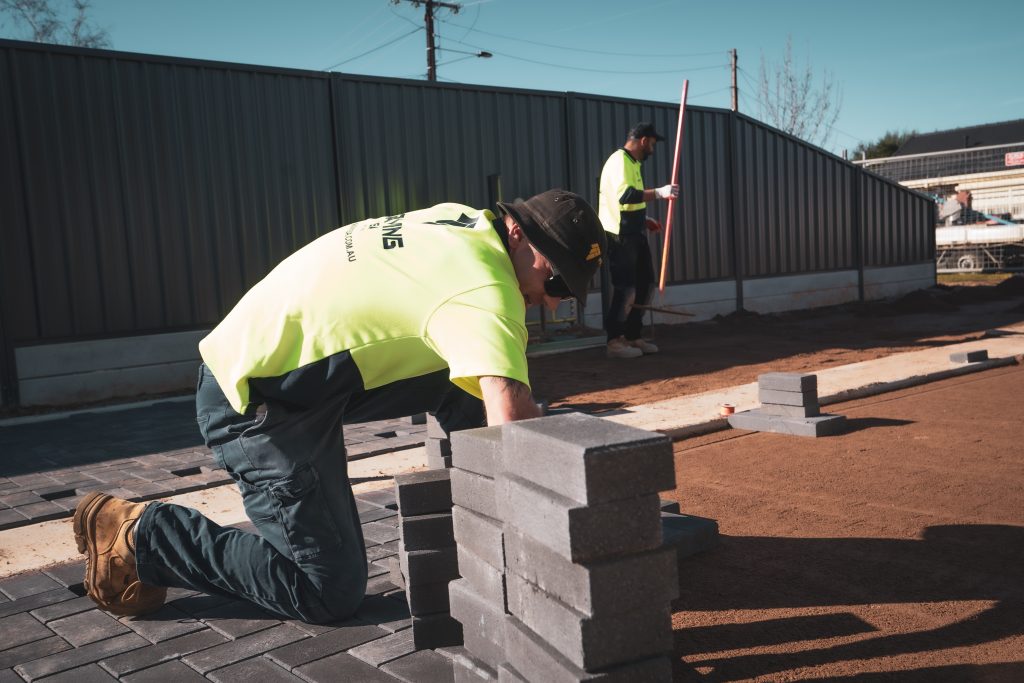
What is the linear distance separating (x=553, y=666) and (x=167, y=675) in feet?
4.62

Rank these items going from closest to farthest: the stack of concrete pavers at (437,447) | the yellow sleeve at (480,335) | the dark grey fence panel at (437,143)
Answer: the yellow sleeve at (480,335) → the stack of concrete pavers at (437,447) → the dark grey fence panel at (437,143)

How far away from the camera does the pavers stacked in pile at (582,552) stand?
7.01ft

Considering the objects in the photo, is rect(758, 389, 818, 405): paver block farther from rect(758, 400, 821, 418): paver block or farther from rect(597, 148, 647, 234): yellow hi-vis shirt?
rect(597, 148, 647, 234): yellow hi-vis shirt

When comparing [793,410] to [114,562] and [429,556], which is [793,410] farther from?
[114,562]

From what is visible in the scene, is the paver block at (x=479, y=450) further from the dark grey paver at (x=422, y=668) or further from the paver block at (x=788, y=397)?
the paver block at (x=788, y=397)

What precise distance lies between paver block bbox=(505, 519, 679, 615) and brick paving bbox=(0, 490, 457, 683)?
0.73 metres

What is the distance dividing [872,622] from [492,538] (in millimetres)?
1451

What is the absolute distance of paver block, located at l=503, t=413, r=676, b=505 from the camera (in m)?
2.12

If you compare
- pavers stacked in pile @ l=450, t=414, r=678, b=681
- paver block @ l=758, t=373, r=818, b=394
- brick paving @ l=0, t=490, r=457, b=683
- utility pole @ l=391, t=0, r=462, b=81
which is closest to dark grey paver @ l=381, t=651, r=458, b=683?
brick paving @ l=0, t=490, r=457, b=683

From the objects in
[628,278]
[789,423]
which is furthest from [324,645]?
[628,278]

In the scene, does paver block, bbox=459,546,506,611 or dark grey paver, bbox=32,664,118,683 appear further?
dark grey paver, bbox=32,664,118,683

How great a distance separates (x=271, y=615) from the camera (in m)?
3.32

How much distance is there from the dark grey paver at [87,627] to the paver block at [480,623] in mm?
1359

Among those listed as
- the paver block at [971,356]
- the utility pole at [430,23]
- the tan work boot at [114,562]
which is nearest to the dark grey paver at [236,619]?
the tan work boot at [114,562]
